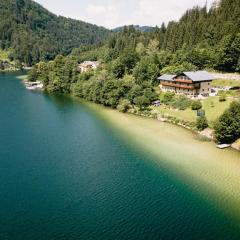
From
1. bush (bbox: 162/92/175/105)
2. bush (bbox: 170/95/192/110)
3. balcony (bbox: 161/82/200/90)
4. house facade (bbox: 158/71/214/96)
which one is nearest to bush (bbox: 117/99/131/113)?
bush (bbox: 162/92/175/105)

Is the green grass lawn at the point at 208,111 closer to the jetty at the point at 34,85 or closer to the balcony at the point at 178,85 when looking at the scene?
the balcony at the point at 178,85

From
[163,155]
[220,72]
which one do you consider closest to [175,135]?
[163,155]

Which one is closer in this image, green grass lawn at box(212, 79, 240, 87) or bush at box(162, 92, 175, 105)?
bush at box(162, 92, 175, 105)

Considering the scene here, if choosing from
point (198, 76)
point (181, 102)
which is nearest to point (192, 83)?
point (198, 76)

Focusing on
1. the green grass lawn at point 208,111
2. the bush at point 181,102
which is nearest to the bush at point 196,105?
the green grass lawn at point 208,111

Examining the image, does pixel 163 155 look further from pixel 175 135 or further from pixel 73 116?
pixel 73 116

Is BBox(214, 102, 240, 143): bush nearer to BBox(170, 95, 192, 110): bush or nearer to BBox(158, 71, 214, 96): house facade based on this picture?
BBox(170, 95, 192, 110): bush

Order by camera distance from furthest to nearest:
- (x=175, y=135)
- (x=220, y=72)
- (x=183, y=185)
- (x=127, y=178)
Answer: (x=220, y=72), (x=175, y=135), (x=127, y=178), (x=183, y=185)
